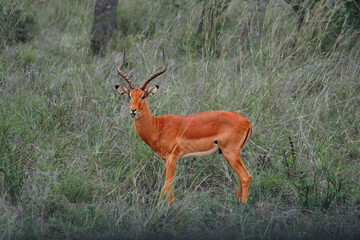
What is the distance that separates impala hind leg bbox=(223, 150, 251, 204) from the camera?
423 centimetres

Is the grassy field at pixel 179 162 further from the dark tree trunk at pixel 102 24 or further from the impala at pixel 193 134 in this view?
the dark tree trunk at pixel 102 24

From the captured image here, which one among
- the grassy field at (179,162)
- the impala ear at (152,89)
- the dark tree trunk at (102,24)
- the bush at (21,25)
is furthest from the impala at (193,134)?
the dark tree trunk at (102,24)

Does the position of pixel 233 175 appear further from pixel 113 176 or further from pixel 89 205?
pixel 89 205

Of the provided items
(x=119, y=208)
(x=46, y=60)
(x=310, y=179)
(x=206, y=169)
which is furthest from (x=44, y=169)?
(x=46, y=60)

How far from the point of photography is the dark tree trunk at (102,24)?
9.58 metres

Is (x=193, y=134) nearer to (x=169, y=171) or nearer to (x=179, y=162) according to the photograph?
(x=169, y=171)

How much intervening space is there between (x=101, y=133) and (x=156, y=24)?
16.5 ft

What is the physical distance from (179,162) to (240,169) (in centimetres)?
112

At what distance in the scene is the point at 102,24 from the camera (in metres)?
9.84

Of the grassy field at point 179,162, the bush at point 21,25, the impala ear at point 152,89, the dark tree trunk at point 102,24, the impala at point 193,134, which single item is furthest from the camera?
the dark tree trunk at point 102,24

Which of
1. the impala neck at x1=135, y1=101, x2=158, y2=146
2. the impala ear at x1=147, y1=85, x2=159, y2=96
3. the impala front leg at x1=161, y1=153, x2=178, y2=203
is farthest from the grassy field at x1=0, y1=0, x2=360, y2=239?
the impala ear at x1=147, y1=85, x2=159, y2=96

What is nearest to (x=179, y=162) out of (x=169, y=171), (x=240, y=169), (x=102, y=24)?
(x=169, y=171)

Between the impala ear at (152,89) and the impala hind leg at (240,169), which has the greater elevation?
the impala ear at (152,89)

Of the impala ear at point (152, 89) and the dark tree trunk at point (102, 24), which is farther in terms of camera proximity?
the dark tree trunk at point (102, 24)
